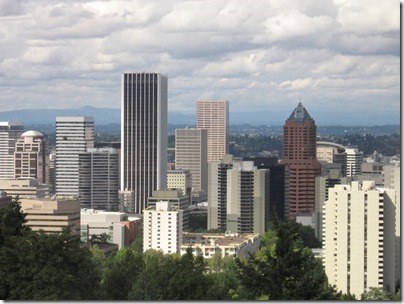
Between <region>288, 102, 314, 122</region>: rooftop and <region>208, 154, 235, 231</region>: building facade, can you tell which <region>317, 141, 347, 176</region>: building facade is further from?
<region>208, 154, 235, 231</region>: building facade

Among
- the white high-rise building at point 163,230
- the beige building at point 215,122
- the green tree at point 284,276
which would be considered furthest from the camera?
the beige building at point 215,122

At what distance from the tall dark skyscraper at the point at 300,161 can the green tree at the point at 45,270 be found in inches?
625

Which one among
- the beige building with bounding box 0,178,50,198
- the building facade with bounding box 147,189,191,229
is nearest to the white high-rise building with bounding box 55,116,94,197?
the beige building with bounding box 0,178,50,198

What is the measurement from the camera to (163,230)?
1792 cm

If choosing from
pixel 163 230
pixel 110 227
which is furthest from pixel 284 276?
pixel 110 227

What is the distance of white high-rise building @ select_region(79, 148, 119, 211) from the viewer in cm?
2844

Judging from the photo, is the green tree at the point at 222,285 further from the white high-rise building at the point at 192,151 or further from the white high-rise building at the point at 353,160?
the white high-rise building at the point at 192,151

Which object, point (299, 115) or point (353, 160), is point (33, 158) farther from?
point (353, 160)

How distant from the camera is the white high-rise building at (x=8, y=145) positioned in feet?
102

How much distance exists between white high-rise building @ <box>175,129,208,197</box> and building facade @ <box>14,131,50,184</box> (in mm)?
4237

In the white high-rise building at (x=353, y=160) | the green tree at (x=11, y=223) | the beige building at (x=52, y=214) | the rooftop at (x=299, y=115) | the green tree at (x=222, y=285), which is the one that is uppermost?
the rooftop at (x=299, y=115)

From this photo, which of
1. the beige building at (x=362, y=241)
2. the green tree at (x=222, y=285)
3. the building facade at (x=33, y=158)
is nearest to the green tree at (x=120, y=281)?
the green tree at (x=222, y=285)

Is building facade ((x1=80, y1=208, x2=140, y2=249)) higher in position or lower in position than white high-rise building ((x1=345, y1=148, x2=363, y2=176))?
lower

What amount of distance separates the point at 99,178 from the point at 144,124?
3.78m
